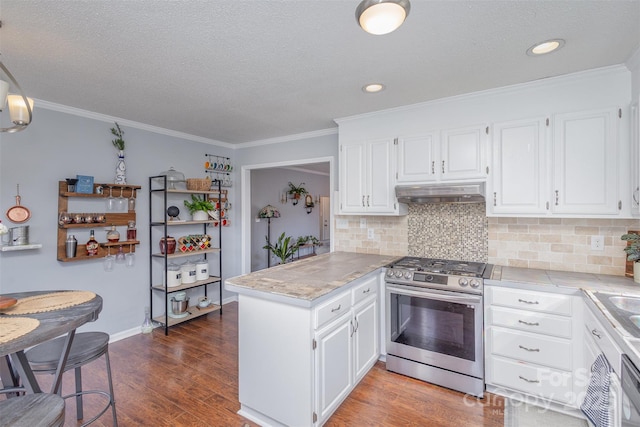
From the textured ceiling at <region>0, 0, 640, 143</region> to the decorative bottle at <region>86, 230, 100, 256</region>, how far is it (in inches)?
52.1

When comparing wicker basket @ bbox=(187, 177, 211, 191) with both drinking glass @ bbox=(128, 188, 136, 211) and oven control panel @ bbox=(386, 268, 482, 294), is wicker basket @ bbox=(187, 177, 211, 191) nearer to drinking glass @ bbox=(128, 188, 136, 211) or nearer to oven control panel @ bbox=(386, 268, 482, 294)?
drinking glass @ bbox=(128, 188, 136, 211)

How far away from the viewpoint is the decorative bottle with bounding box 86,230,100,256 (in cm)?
302

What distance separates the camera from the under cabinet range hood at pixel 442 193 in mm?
2559

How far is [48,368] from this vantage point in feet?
5.43

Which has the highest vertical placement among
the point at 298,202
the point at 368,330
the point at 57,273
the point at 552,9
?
the point at 552,9

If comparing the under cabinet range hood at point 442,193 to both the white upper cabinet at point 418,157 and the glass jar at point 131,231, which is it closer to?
the white upper cabinet at point 418,157

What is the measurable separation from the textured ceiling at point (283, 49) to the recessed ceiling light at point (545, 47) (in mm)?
53

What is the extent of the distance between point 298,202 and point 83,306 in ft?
20.4

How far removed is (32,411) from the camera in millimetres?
1149

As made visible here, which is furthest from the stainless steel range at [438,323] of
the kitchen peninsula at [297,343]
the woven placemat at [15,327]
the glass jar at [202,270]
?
the glass jar at [202,270]

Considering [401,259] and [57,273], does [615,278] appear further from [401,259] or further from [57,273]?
[57,273]

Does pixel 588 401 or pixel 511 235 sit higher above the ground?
pixel 511 235

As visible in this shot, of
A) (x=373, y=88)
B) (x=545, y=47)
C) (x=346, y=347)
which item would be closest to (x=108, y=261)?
(x=346, y=347)

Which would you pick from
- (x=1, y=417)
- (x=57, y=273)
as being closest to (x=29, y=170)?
(x=57, y=273)
